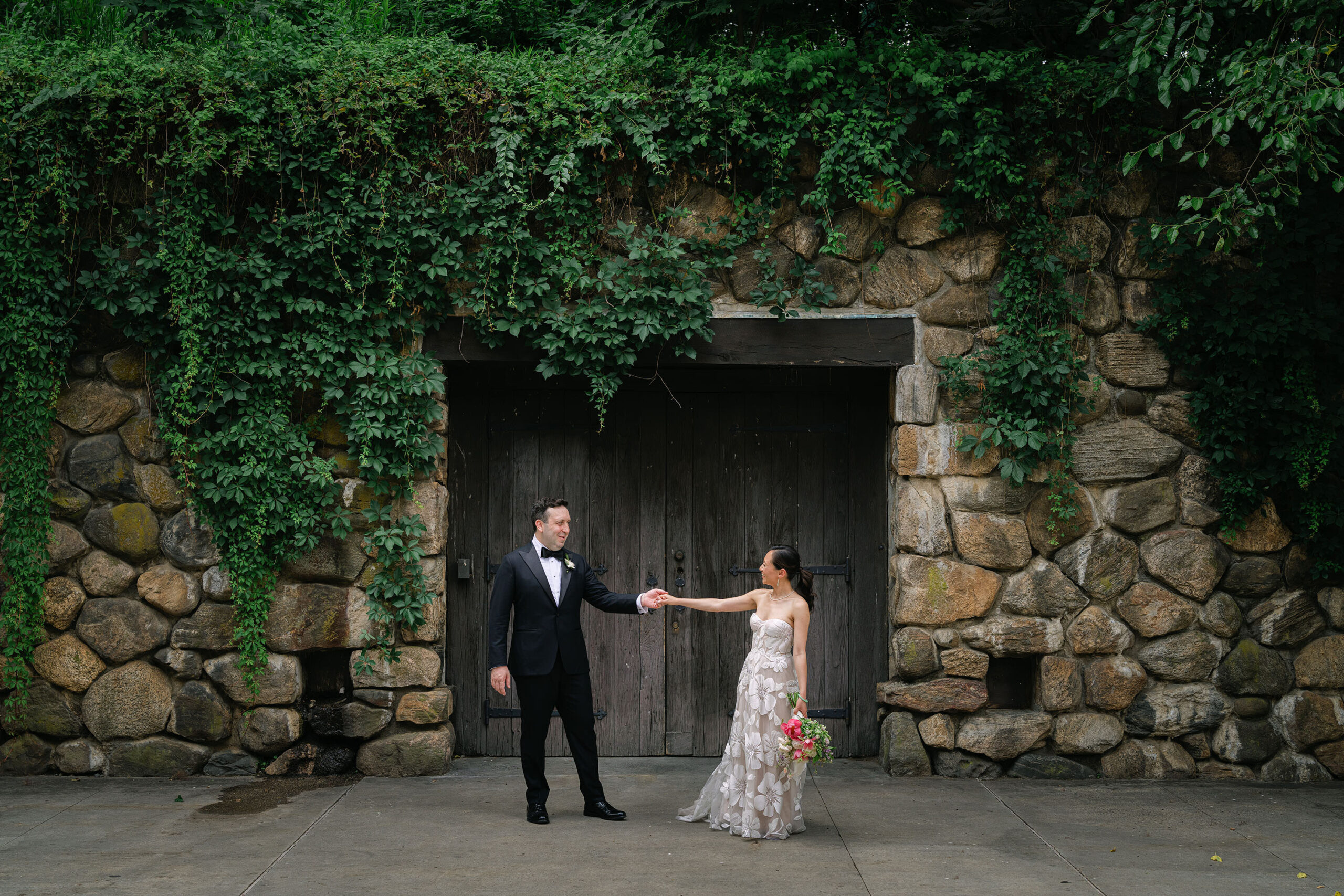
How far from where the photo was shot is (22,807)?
5.01 metres

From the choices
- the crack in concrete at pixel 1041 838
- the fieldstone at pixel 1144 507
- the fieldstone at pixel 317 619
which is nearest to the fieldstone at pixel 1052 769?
the crack in concrete at pixel 1041 838

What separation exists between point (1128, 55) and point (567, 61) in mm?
3002

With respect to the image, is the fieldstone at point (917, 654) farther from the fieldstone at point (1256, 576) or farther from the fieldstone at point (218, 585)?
the fieldstone at point (218, 585)

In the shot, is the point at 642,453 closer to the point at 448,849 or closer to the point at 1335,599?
the point at 448,849

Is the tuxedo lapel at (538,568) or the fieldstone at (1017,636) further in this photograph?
the fieldstone at (1017,636)

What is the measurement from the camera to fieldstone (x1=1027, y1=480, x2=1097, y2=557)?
5.73 m

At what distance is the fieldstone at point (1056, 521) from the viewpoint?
5.73m

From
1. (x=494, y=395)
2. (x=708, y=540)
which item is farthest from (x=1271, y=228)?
(x=494, y=395)

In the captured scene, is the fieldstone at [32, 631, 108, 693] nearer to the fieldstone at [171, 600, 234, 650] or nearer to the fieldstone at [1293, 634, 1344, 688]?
the fieldstone at [171, 600, 234, 650]

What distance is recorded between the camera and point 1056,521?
5734 mm

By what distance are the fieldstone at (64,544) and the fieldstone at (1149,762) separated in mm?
5932

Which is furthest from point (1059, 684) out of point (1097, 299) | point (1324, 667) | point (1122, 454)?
point (1097, 299)

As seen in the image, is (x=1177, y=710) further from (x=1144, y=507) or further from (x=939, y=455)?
(x=939, y=455)

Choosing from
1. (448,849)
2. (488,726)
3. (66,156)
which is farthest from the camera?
(488,726)
